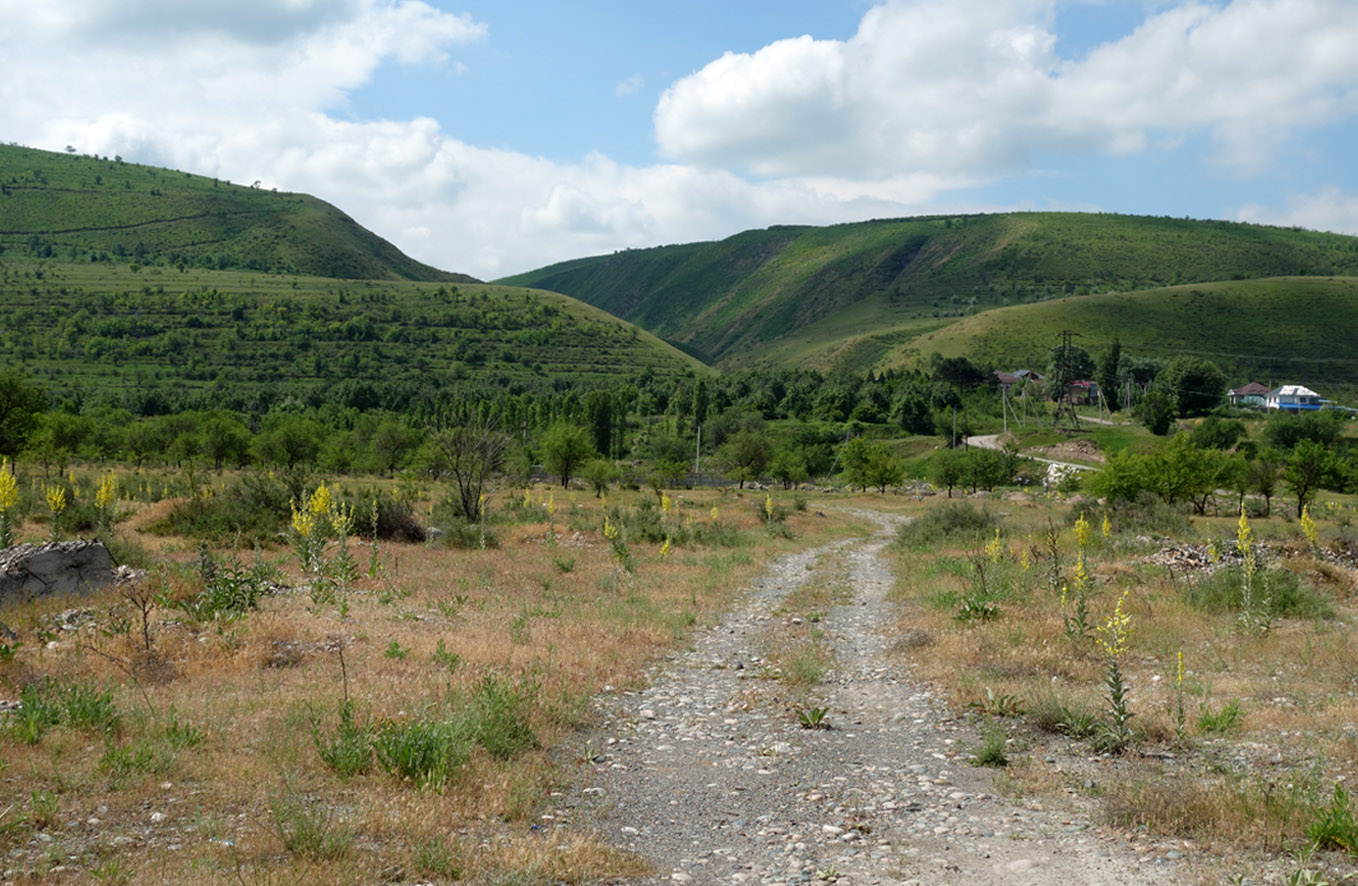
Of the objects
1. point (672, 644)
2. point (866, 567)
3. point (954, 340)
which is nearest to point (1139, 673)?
point (672, 644)

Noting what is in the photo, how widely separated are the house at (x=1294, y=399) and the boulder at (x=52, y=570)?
456ft

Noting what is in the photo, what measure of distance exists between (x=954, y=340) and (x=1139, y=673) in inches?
6212

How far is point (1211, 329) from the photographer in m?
150

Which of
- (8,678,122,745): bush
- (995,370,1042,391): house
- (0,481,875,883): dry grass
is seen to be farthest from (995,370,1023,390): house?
(8,678,122,745): bush

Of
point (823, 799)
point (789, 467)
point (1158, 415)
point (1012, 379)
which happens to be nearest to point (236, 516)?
point (823, 799)

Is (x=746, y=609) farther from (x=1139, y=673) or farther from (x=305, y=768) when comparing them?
(x=305, y=768)

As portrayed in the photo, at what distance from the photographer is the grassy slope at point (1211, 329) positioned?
139 m

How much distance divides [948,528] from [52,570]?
93.5 ft

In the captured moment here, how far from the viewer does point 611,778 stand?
7547mm

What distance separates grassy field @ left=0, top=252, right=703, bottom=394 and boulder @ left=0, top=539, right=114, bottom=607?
11309 cm

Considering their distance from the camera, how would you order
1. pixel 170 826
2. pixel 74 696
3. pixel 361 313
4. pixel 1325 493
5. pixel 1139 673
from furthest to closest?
pixel 361 313, pixel 1325 493, pixel 1139 673, pixel 74 696, pixel 170 826

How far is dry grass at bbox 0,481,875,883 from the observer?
5344 millimetres

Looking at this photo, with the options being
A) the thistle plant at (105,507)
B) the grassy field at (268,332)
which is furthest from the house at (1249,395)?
the thistle plant at (105,507)

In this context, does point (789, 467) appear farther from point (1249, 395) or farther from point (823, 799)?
point (1249, 395)
